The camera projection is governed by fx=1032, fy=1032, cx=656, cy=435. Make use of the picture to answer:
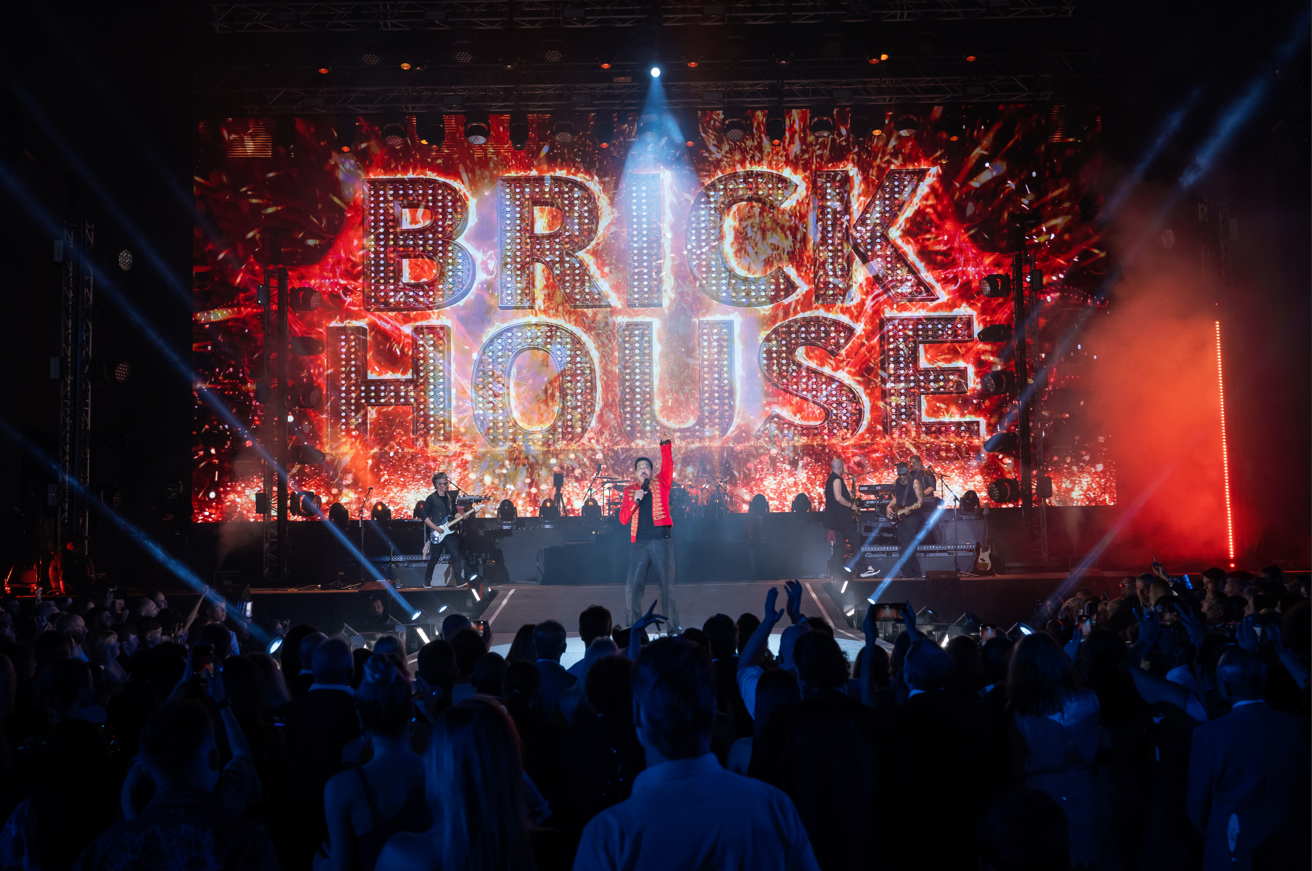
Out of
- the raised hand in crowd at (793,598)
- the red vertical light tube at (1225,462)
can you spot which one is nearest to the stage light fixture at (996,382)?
the red vertical light tube at (1225,462)

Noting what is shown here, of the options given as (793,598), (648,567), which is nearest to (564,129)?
(648,567)

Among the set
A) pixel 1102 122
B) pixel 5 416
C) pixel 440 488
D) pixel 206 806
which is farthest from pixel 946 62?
pixel 206 806

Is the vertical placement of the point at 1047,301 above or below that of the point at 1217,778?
above

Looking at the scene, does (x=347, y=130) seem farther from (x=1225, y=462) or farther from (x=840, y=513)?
(x=1225, y=462)

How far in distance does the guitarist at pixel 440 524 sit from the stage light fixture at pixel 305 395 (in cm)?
226

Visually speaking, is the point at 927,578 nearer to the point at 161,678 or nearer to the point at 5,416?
the point at 161,678

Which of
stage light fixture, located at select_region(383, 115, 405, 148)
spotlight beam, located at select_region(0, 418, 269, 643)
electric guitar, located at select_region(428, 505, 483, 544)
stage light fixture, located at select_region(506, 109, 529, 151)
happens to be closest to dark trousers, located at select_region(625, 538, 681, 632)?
electric guitar, located at select_region(428, 505, 483, 544)

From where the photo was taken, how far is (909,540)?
12.2 meters

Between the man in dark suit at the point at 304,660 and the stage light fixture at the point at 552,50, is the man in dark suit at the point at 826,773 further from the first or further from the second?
the stage light fixture at the point at 552,50

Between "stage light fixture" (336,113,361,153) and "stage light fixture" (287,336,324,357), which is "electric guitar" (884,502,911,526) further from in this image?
"stage light fixture" (336,113,361,153)

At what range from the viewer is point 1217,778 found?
2.68 meters

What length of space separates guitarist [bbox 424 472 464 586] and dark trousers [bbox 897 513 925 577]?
16.9 ft

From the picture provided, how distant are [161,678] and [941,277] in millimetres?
13015

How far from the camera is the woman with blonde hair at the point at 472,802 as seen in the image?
5.67 ft
